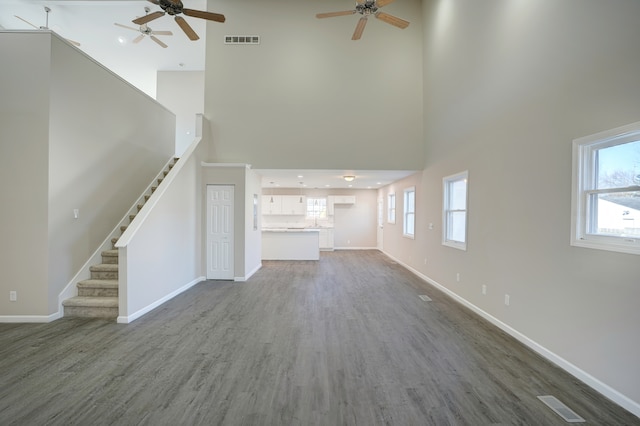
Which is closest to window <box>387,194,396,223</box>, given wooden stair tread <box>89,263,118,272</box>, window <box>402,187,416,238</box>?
window <box>402,187,416,238</box>

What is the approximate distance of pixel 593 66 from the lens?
2.45 metres

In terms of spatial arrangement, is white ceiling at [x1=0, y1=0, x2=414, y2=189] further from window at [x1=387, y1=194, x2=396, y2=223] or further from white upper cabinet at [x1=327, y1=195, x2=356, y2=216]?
white upper cabinet at [x1=327, y1=195, x2=356, y2=216]

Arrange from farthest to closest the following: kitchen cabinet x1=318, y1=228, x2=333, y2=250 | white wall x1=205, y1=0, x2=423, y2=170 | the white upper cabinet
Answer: the white upper cabinet, kitchen cabinet x1=318, y1=228, x2=333, y2=250, white wall x1=205, y1=0, x2=423, y2=170

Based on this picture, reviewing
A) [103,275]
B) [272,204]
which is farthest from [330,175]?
[103,275]

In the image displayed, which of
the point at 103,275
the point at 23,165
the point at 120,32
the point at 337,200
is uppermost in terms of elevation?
the point at 120,32

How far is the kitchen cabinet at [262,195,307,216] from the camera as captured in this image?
11177mm

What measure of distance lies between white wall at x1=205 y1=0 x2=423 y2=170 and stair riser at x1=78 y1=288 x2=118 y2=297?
3.45 m

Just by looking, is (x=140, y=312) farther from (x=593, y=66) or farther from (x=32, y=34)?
(x=593, y=66)

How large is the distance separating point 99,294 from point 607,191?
611 cm

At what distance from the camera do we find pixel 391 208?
31.9 feet

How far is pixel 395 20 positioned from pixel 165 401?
17.9 ft

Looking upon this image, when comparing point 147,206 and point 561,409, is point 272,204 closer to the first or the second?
point 147,206

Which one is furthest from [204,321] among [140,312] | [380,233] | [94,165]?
[380,233]

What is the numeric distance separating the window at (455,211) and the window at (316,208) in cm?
667
